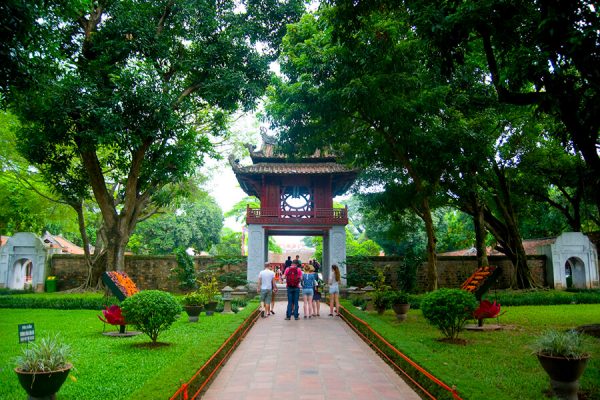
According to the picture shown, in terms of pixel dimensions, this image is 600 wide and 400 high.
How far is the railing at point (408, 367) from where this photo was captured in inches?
179

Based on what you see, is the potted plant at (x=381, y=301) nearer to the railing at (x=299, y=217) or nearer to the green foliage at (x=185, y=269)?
the railing at (x=299, y=217)

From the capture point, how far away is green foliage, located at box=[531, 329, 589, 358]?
448 cm

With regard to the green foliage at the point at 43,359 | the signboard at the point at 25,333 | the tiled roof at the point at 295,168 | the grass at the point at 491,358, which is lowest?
the grass at the point at 491,358

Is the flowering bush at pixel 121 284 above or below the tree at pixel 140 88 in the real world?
below

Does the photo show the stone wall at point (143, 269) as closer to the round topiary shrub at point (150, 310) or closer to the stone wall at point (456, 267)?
the stone wall at point (456, 267)

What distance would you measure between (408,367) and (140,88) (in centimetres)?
1092

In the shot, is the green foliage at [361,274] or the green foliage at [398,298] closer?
the green foliage at [398,298]

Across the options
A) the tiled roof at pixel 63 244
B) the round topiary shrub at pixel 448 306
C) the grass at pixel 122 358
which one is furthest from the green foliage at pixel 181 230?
the round topiary shrub at pixel 448 306

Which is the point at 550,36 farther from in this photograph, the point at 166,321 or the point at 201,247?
the point at 201,247

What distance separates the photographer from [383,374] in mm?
5906

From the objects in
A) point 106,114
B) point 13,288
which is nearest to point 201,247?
point 13,288

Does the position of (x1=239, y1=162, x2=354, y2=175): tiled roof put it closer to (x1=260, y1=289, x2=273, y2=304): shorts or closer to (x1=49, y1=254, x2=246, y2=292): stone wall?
(x1=49, y1=254, x2=246, y2=292): stone wall

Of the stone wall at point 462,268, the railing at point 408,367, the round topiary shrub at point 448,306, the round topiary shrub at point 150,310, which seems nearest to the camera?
the railing at point 408,367

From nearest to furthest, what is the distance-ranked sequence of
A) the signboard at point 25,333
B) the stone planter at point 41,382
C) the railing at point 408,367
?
1. the stone planter at point 41,382
2. the railing at point 408,367
3. the signboard at point 25,333
